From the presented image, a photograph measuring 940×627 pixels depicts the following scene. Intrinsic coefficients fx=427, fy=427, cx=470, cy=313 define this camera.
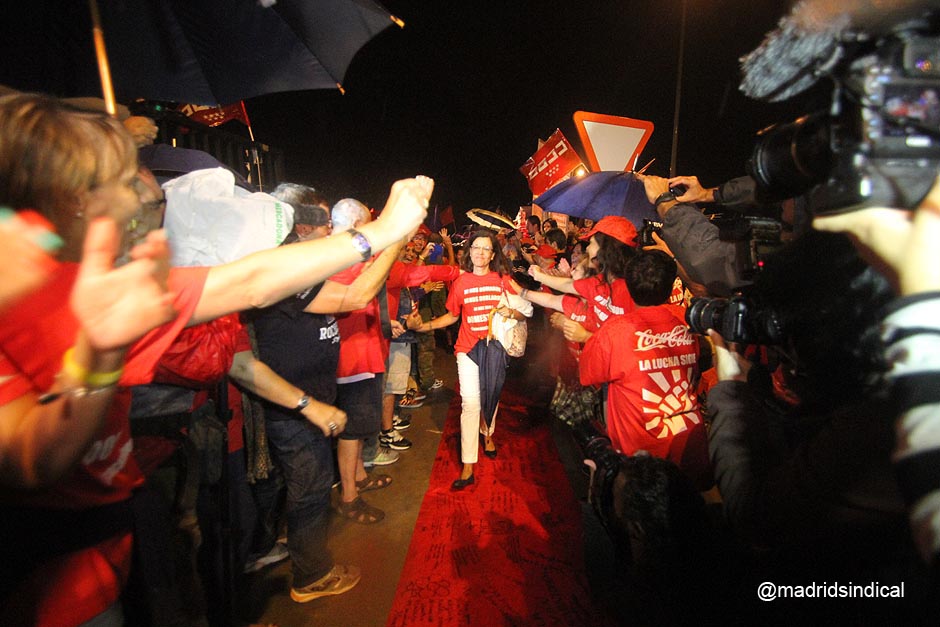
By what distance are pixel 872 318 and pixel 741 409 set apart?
1.86 ft

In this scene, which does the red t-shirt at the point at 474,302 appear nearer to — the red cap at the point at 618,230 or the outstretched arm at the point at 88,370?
the red cap at the point at 618,230

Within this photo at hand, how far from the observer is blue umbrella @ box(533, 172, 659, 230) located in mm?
4016

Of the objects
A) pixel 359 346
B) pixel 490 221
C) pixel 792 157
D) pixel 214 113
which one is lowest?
pixel 359 346

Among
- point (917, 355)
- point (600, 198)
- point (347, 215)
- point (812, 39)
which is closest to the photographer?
point (917, 355)

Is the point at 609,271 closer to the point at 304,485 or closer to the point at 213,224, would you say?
the point at 304,485

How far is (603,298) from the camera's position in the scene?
12.2 feet

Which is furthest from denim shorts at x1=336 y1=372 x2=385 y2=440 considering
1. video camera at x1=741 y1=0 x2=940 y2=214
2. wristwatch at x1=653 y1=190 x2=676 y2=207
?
video camera at x1=741 y1=0 x2=940 y2=214

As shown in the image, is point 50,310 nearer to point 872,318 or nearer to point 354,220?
point 872,318

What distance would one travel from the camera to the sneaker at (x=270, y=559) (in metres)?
2.97

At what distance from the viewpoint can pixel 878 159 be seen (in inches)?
33.8

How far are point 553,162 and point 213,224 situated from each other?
692 cm

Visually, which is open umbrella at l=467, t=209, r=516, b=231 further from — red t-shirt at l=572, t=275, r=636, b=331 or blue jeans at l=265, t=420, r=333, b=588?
blue jeans at l=265, t=420, r=333, b=588

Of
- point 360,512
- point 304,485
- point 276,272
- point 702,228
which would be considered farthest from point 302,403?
point 702,228

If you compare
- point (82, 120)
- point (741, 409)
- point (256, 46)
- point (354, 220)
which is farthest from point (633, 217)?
point (82, 120)
